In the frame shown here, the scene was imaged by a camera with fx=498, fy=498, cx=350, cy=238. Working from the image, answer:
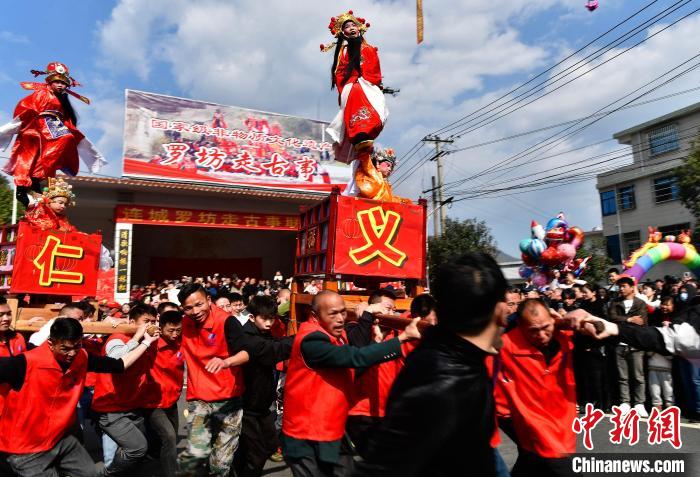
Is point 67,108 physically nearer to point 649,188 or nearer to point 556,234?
point 556,234

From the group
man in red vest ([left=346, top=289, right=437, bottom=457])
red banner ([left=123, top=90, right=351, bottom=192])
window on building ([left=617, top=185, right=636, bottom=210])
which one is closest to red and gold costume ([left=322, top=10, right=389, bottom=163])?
man in red vest ([left=346, top=289, right=437, bottom=457])

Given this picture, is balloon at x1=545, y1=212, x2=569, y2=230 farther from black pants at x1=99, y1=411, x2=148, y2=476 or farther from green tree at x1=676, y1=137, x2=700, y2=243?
black pants at x1=99, y1=411, x2=148, y2=476

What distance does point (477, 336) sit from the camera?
1.57 metres

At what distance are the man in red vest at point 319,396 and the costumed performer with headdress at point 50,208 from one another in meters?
4.05

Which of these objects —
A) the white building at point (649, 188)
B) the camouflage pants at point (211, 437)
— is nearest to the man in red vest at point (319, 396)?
the camouflage pants at point (211, 437)

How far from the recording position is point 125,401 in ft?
14.1

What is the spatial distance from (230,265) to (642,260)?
17124 millimetres

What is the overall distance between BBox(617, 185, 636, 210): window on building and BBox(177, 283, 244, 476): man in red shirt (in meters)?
26.4

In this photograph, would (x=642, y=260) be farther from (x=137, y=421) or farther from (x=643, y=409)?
(x=137, y=421)

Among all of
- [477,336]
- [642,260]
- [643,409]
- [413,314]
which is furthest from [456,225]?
[477,336]

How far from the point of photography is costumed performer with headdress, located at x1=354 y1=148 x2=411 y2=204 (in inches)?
224

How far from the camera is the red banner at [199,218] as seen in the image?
1692 centimetres

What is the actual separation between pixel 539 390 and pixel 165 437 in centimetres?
324

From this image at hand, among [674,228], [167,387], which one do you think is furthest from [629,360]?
[674,228]
